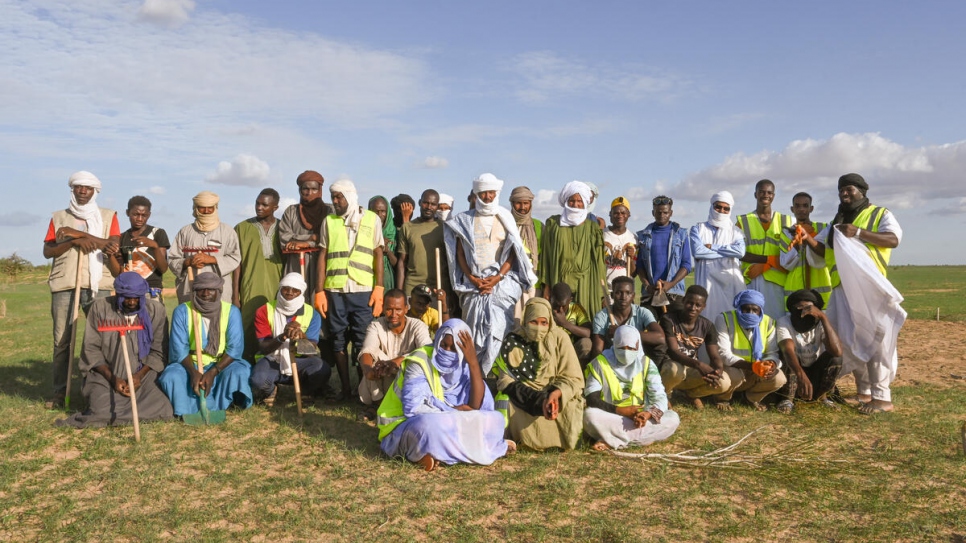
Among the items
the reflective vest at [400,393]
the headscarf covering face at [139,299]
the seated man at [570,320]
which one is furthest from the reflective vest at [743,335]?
the headscarf covering face at [139,299]

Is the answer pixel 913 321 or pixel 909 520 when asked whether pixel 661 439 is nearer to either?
pixel 909 520

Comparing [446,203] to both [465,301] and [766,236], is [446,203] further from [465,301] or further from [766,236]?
[766,236]

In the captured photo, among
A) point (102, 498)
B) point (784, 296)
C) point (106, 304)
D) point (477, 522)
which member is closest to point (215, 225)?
point (106, 304)

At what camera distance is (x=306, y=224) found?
761cm

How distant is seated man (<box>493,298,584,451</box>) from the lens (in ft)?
19.3

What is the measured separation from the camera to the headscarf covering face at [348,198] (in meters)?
7.34

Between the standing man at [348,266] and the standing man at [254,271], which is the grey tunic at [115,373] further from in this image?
the standing man at [348,266]

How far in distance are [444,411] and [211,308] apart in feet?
9.54

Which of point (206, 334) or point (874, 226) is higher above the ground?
point (874, 226)

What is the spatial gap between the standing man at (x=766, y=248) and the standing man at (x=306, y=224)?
487 cm

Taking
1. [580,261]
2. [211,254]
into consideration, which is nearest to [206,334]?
[211,254]

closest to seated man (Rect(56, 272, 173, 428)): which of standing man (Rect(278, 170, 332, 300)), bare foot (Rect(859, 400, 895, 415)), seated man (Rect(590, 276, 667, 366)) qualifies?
standing man (Rect(278, 170, 332, 300))

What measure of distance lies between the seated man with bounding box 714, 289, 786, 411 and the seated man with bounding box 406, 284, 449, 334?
9.57 ft

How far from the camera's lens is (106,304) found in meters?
6.92
